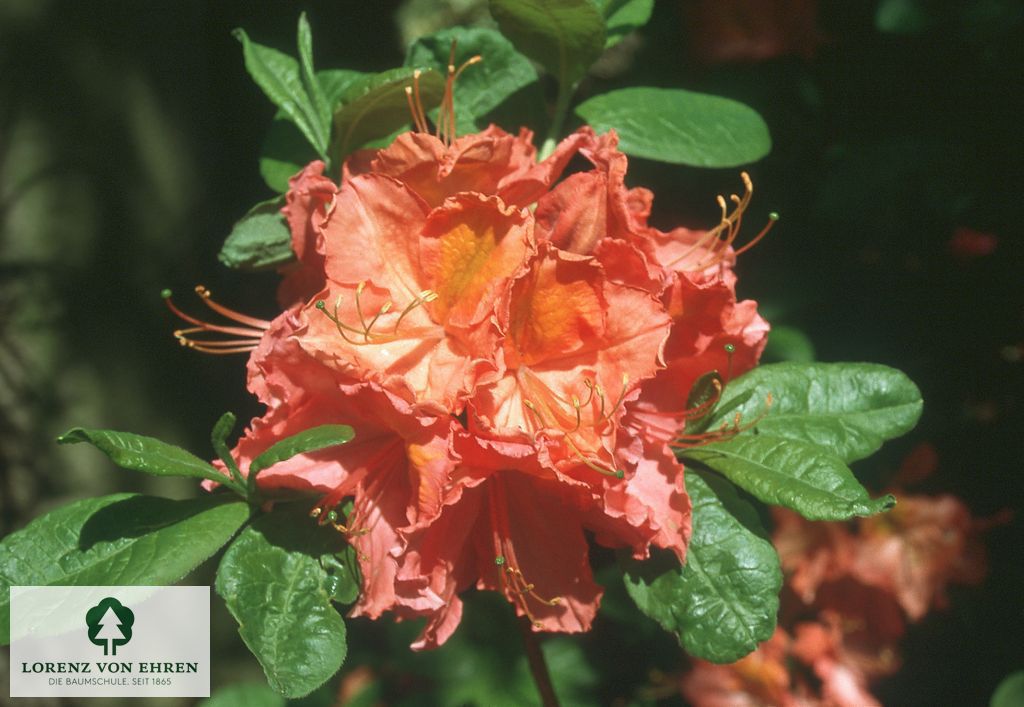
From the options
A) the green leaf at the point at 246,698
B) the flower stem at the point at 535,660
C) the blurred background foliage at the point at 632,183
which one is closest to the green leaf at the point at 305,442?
the flower stem at the point at 535,660

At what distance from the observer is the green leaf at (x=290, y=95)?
3.47ft

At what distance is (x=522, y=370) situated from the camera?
0.93 m

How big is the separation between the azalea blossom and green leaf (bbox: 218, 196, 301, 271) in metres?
Answer: 0.06

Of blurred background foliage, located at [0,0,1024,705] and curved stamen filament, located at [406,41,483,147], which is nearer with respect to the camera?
curved stamen filament, located at [406,41,483,147]

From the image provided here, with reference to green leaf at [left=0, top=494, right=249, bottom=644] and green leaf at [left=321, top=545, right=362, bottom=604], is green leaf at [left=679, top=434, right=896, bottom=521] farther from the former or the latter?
green leaf at [left=0, top=494, right=249, bottom=644]

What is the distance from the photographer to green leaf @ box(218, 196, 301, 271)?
103 centimetres

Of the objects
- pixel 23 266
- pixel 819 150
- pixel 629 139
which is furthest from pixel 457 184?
pixel 23 266

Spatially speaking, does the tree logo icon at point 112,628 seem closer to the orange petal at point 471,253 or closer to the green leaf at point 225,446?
the green leaf at point 225,446

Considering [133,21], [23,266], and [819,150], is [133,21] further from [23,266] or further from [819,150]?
[819,150]

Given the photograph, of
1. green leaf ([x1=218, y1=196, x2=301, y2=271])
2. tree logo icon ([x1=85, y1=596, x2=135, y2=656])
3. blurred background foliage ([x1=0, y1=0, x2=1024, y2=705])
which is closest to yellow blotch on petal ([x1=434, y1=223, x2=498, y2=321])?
green leaf ([x1=218, y1=196, x2=301, y2=271])

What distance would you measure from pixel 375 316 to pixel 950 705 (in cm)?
172

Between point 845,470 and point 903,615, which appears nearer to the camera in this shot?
point 845,470

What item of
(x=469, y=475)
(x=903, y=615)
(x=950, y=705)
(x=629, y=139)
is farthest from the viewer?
(x=950, y=705)

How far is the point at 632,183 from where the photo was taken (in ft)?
5.19
